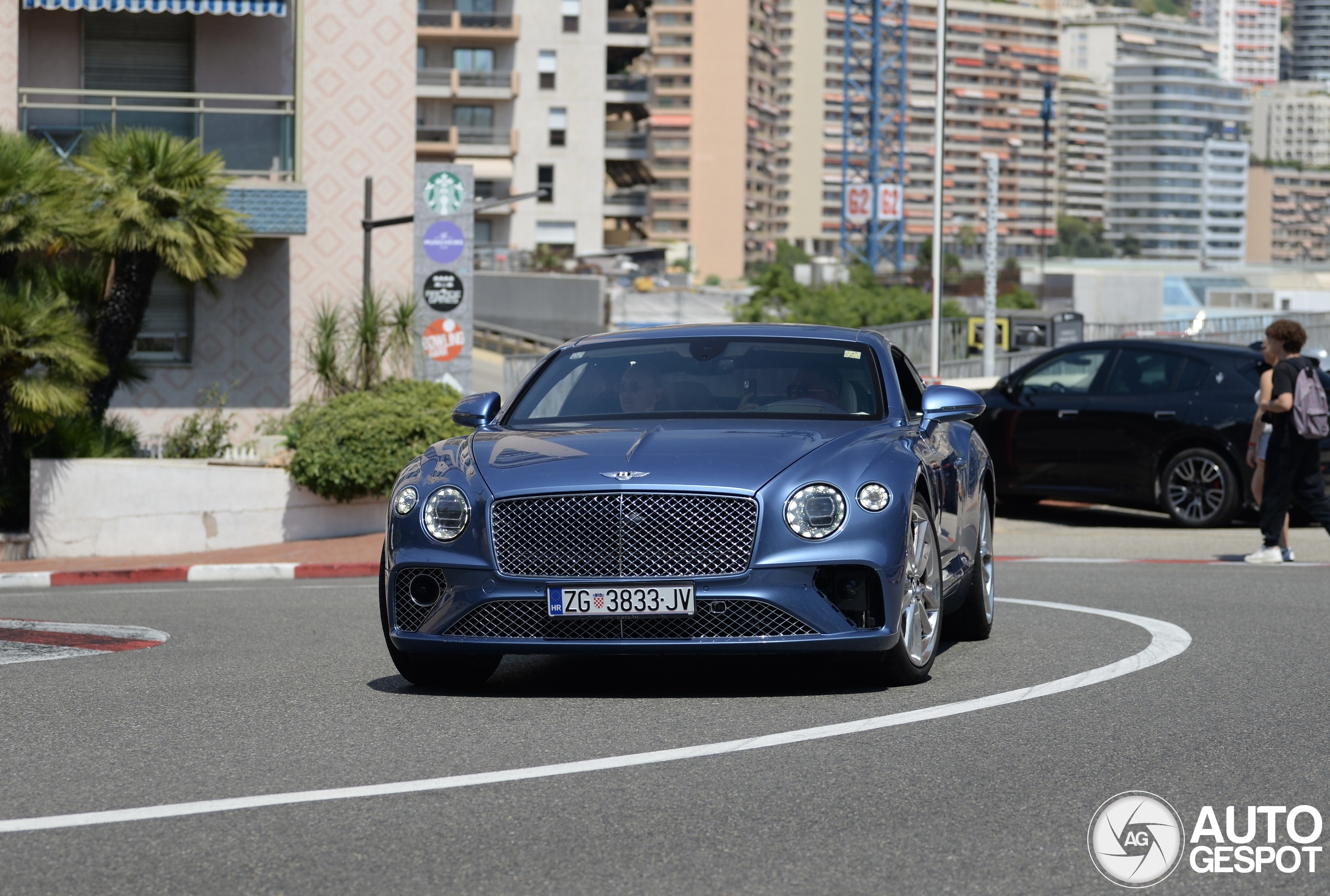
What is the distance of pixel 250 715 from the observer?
22.6ft

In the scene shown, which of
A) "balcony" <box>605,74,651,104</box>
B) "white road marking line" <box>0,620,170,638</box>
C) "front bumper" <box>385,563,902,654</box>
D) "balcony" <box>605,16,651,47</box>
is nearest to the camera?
"front bumper" <box>385,563,902,654</box>

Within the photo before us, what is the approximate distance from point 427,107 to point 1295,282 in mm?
71709

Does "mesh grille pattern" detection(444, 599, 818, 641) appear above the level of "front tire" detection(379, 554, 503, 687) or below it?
above

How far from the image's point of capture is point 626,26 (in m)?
97.0

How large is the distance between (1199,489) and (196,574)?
877cm

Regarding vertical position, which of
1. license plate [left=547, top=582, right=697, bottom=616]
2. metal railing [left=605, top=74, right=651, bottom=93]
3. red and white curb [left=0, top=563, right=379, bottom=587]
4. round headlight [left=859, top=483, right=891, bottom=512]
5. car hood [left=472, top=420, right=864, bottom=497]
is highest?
metal railing [left=605, top=74, right=651, bottom=93]

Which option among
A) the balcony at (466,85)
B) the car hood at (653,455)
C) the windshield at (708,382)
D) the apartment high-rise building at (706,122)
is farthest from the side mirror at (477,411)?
the apartment high-rise building at (706,122)

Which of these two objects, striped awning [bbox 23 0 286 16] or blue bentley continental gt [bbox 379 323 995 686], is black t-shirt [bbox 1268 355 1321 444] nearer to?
blue bentley continental gt [bbox 379 323 995 686]

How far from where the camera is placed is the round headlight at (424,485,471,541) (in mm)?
7133

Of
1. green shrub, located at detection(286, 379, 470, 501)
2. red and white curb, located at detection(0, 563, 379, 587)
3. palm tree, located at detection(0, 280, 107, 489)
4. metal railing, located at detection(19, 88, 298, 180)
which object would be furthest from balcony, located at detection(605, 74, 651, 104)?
red and white curb, located at detection(0, 563, 379, 587)

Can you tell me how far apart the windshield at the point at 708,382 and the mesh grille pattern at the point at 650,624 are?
1.23m

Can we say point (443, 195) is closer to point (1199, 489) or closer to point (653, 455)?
point (1199, 489)

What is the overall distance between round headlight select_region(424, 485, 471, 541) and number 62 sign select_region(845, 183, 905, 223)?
13815 cm

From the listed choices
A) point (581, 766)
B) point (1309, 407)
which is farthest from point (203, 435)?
point (581, 766)
